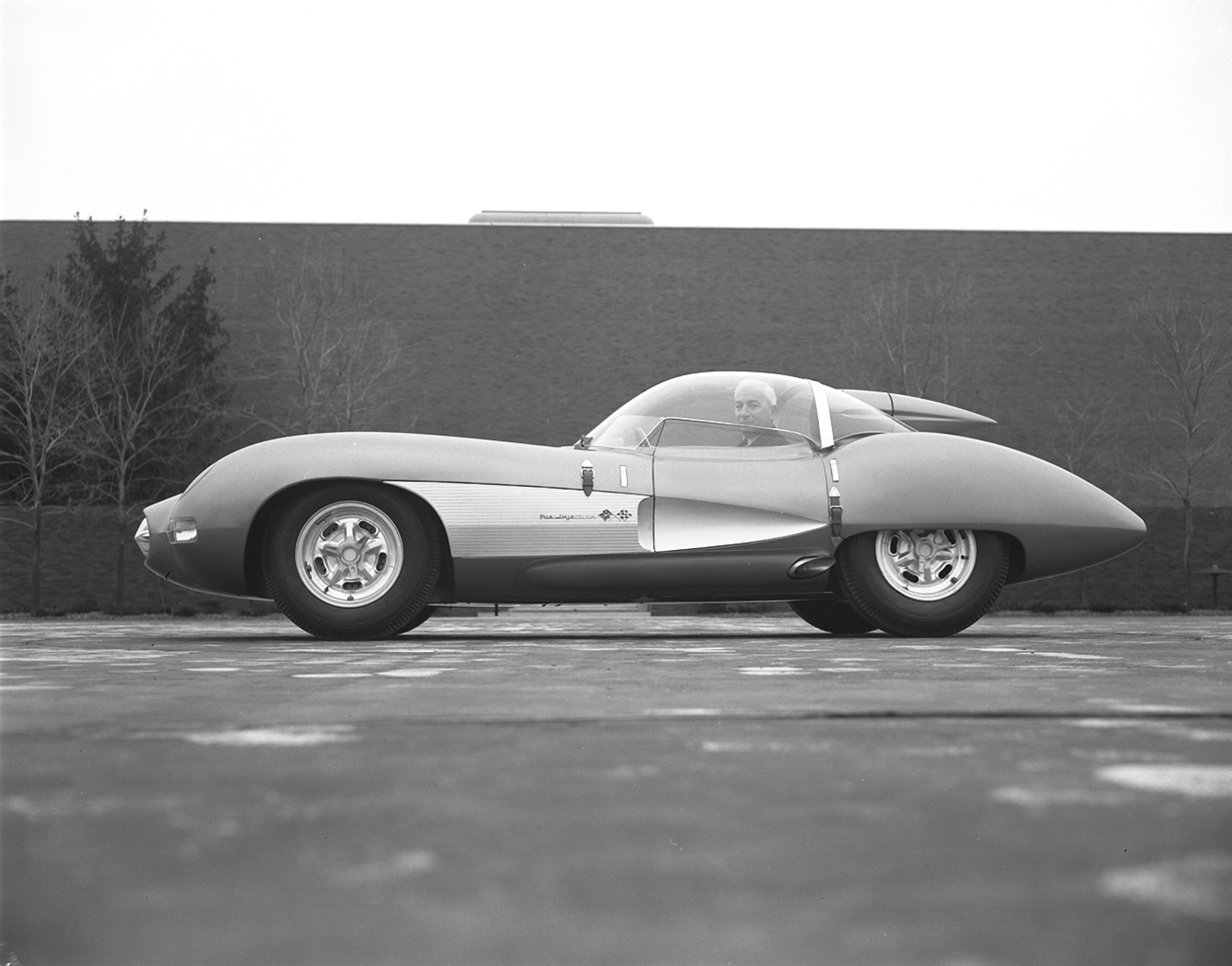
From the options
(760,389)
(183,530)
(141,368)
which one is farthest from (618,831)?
(141,368)

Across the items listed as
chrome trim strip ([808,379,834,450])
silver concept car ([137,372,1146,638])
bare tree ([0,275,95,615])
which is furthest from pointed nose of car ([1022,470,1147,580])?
bare tree ([0,275,95,615])

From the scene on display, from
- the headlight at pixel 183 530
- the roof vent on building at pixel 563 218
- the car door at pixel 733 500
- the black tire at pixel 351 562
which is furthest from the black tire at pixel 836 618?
the roof vent on building at pixel 563 218

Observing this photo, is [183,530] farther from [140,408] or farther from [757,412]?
[140,408]

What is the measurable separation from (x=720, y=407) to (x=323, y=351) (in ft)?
50.9

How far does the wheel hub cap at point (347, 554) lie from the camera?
4777 millimetres

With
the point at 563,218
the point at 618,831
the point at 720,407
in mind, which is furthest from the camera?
the point at 563,218

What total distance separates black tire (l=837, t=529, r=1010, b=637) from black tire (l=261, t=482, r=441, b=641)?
1.69m

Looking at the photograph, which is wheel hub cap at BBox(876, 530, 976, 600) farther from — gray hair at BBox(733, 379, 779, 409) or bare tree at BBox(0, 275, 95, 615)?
bare tree at BBox(0, 275, 95, 615)

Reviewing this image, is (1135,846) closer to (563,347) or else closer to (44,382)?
(44,382)

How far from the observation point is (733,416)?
17.7 ft

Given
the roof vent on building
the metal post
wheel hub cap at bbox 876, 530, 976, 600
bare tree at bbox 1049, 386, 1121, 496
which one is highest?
the roof vent on building

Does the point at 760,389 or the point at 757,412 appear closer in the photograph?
the point at 757,412

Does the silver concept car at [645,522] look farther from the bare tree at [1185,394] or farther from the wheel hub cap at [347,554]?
the bare tree at [1185,394]

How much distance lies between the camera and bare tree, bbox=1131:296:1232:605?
20891mm
